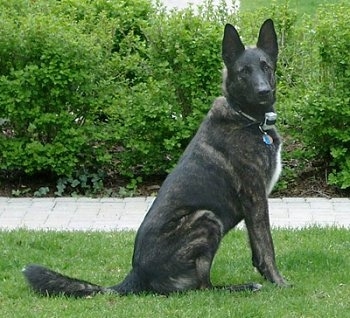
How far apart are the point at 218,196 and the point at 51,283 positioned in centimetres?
133

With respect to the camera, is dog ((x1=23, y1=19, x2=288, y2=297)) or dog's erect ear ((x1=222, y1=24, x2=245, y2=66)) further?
dog's erect ear ((x1=222, y1=24, x2=245, y2=66))

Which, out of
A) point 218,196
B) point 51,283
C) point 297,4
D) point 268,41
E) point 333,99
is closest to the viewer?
point 51,283

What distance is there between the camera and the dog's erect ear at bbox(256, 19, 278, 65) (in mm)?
7008

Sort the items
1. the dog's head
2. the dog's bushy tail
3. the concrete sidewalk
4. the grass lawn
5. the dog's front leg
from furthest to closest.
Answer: the grass lawn
the concrete sidewalk
the dog's front leg
the dog's head
the dog's bushy tail

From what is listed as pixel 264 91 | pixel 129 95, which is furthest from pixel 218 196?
pixel 129 95

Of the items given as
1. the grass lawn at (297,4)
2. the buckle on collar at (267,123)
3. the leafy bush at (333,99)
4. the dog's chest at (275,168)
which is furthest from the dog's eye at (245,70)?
the grass lawn at (297,4)

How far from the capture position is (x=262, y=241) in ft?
23.1

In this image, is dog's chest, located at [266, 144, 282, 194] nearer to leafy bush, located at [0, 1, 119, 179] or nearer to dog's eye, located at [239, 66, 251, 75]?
dog's eye, located at [239, 66, 251, 75]

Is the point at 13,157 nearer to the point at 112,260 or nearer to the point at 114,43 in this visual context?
the point at 114,43

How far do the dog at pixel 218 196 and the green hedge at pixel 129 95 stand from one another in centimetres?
317

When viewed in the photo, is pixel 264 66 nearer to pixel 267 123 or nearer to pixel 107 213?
pixel 267 123

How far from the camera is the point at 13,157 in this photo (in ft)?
34.0

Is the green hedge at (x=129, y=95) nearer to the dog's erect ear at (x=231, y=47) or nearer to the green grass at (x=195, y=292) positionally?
the green grass at (x=195, y=292)

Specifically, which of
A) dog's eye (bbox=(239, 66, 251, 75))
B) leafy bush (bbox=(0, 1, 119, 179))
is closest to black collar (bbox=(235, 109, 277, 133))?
dog's eye (bbox=(239, 66, 251, 75))
